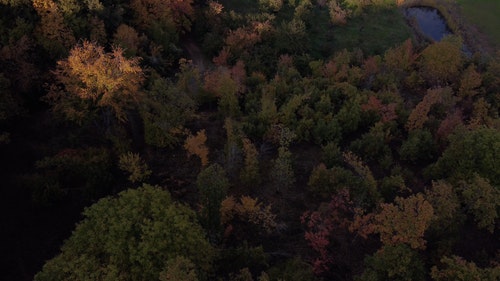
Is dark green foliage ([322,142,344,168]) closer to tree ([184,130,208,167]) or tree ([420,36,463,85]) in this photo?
tree ([184,130,208,167])

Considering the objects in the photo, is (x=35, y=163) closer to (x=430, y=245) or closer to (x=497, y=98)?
(x=430, y=245)

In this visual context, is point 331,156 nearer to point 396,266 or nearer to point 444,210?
point 444,210

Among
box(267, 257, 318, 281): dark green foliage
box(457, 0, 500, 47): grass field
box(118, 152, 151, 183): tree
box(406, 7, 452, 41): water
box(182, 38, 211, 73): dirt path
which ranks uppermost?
box(457, 0, 500, 47): grass field

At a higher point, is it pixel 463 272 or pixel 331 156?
pixel 463 272

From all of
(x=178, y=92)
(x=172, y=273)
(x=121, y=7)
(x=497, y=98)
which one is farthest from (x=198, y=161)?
(x=497, y=98)

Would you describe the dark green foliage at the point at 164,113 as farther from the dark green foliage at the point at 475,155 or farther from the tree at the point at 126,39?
the dark green foliage at the point at 475,155

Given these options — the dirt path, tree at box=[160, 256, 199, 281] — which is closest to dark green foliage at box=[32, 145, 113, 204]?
tree at box=[160, 256, 199, 281]

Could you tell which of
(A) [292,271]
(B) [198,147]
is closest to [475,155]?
(A) [292,271]
